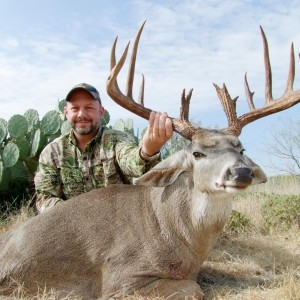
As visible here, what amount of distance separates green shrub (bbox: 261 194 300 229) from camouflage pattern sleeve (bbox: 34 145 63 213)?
351 cm

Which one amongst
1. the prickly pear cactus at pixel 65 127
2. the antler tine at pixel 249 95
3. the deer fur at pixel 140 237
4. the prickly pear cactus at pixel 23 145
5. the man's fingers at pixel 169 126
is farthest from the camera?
the prickly pear cactus at pixel 23 145

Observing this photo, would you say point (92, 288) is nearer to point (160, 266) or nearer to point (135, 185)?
point (160, 266)

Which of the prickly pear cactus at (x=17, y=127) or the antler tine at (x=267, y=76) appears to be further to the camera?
the prickly pear cactus at (x=17, y=127)

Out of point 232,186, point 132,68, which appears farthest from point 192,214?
point 132,68

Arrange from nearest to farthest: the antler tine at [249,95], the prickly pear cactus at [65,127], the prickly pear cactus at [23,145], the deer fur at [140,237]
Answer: the deer fur at [140,237] → the antler tine at [249,95] → the prickly pear cactus at [65,127] → the prickly pear cactus at [23,145]

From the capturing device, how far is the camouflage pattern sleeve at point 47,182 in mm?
6137

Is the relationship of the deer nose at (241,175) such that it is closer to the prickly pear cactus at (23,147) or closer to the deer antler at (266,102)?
the deer antler at (266,102)

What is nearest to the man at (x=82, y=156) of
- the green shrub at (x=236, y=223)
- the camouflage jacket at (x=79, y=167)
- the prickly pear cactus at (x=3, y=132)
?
the camouflage jacket at (x=79, y=167)

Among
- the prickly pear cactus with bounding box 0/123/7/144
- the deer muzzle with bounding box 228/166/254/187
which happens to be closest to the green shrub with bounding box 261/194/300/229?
the deer muzzle with bounding box 228/166/254/187

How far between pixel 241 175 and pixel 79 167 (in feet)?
9.26

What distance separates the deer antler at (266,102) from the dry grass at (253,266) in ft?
4.69

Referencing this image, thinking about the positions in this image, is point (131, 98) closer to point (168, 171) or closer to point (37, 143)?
point (168, 171)

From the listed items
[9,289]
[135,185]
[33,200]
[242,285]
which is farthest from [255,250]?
[33,200]

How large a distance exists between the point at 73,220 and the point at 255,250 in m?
2.99
